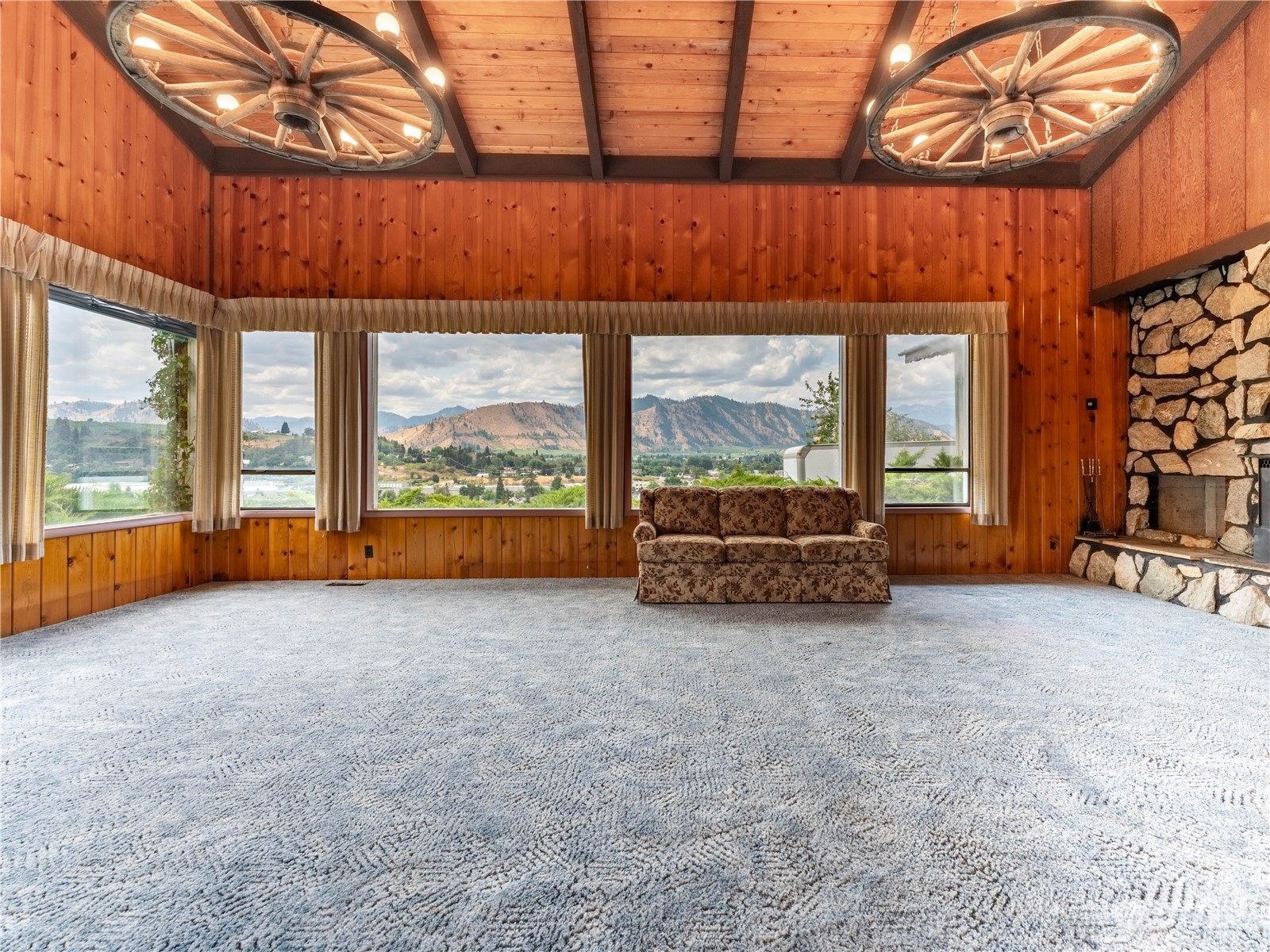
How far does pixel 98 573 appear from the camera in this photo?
4090 mm

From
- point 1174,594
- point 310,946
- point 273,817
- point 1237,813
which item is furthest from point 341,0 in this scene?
point 1174,594

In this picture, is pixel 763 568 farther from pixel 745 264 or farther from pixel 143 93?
pixel 143 93

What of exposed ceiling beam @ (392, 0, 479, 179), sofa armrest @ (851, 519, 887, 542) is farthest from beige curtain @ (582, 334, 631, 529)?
sofa armrest @ (851, 519, 887, 542)

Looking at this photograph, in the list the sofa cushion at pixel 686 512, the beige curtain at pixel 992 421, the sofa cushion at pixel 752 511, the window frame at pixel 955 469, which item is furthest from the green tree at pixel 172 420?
the beige curtain at pixel 992 421

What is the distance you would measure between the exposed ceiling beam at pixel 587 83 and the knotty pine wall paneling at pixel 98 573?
4.84m

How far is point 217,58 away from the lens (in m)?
2.85

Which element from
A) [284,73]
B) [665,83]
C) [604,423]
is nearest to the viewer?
[284,73]

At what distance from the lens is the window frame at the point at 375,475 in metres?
5.32

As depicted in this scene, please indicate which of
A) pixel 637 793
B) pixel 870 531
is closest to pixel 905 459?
pixel 870 531

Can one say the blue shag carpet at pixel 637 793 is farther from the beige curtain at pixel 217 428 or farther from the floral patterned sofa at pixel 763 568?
the beige curtain at pixel 217 428

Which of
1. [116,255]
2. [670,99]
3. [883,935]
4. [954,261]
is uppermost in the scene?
[670,99]

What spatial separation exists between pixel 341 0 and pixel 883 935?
5806 millimetres

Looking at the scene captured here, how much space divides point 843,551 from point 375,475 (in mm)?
4259

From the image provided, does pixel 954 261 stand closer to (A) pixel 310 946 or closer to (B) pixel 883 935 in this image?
(B) pixel 883 935
